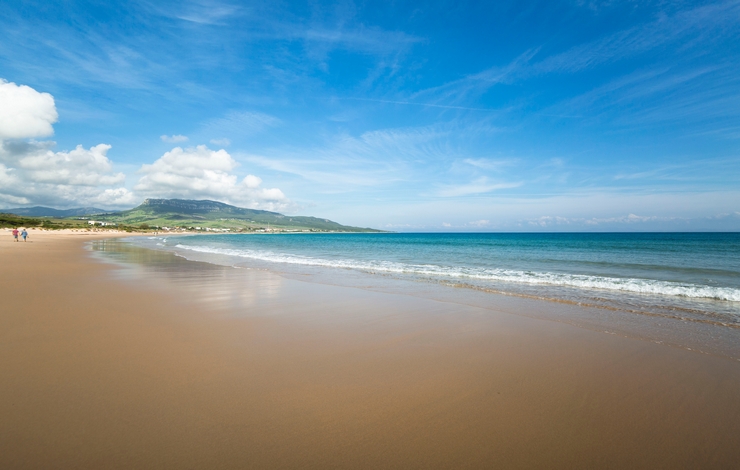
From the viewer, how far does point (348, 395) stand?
4340 mm

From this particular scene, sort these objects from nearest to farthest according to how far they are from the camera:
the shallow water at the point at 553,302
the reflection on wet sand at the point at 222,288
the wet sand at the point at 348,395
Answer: the wet sand at the point at 348,395, the shallow water at the point at 553,302, the reflection on wet sand at the point at 222,288


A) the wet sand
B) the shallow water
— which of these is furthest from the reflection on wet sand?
the wet sand

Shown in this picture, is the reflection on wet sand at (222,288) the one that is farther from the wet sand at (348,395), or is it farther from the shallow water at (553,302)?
the wet sand at (348,395)

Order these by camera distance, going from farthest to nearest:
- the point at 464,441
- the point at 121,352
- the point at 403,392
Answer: the point at 121,352
the point at 403,392
the point at 464,441

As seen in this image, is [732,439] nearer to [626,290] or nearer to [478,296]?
[478,296]

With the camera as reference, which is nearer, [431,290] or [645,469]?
[645,469]

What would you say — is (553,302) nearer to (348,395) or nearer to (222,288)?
(348,395)

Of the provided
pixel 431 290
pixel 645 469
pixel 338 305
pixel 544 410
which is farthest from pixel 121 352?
pixel 431 290

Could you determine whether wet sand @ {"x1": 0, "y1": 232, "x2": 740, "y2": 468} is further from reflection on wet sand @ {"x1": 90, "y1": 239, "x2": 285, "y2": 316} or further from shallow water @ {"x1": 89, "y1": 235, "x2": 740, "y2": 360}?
reflection on wet sand @ {"x1": 90, "y1": 239, "x2": 285, "y2": 316}

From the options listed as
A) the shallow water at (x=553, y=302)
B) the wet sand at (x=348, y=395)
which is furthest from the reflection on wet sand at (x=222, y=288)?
the wet sand at (x=348, y=395)

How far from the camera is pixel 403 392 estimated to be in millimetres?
4449

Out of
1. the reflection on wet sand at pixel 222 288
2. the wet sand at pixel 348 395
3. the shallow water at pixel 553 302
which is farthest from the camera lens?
the reflection on wet sand at pixel 222 288

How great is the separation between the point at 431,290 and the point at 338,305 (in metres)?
4.53

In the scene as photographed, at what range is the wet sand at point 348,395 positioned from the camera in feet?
10.4
